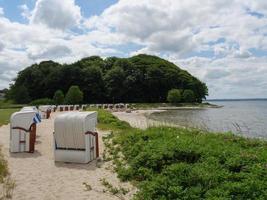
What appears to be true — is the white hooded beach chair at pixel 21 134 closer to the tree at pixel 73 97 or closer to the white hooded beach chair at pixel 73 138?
the white hooded beach chair at pixel 73 138

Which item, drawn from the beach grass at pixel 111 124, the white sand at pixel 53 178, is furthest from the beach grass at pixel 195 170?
the beach grass at pixel 111 124

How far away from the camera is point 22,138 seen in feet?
41.4

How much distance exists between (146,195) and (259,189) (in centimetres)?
187

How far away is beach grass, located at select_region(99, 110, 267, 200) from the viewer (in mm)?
6223

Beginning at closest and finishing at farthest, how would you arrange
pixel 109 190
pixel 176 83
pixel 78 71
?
1. pixel 109 190
2. pixel 78 71
3. pixel 176 83

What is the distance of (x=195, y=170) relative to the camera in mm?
7113

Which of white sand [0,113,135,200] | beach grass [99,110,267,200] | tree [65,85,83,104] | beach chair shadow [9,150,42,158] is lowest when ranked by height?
white sand [0,113,135,200]

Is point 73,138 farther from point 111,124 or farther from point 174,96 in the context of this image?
point 174,96

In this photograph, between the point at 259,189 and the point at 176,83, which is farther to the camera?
the point at 176,83

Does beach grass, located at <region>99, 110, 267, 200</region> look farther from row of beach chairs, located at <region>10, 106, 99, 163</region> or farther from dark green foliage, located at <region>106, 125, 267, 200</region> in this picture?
row of beach chairs, located at <region>10, 106, 99, 163</region>

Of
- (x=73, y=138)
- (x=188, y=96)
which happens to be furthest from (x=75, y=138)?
(x=188, y=96)

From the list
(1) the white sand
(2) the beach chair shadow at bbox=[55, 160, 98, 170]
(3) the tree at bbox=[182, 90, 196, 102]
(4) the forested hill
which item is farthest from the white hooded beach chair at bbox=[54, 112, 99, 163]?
(3) the tree at bbox=[182, 90, 196, 102]

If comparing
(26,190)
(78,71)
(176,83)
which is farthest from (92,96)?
(26,190)

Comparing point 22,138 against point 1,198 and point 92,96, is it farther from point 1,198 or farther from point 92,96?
point 92,96
